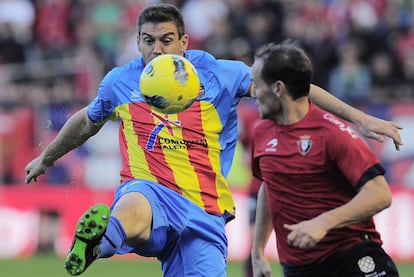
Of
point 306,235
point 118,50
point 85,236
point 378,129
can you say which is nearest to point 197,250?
point 85,236

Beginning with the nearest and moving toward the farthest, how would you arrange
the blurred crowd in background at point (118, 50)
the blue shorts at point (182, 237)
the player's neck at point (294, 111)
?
the player's neck at point (294, 111) → the blue shorts at point (182, 237) → the blurred crowd in background at point (118, 50)

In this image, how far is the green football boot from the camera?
246 inches

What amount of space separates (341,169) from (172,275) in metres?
1.74

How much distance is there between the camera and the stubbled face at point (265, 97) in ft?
20.6

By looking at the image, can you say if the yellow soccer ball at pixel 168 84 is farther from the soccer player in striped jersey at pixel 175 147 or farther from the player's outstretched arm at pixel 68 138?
the player's outstretched arm at pixel 68 138

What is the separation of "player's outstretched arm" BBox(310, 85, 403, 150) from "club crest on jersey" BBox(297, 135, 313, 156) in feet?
1.74

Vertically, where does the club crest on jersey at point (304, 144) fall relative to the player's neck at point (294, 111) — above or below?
below

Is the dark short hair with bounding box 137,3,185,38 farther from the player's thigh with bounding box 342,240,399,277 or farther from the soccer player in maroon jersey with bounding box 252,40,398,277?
the player's thigh with bounding box 342,240,399,277

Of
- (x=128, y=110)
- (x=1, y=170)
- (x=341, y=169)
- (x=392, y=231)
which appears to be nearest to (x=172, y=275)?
(x=128, y=110)

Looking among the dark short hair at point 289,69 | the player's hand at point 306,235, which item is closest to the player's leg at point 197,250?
the dark short hair at point 289,69

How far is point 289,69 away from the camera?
20.4 ft

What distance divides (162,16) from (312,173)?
69.9 inches

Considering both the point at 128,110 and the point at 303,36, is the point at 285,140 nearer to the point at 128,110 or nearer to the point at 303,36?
the point at 128,110

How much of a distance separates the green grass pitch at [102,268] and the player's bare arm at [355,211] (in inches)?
278
